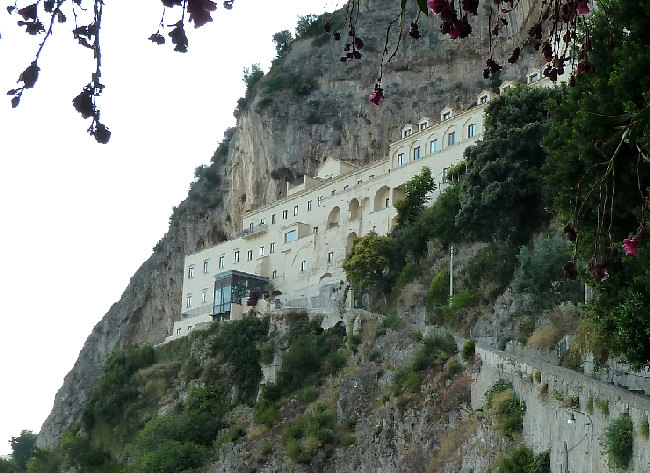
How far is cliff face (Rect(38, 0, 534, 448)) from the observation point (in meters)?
68.2

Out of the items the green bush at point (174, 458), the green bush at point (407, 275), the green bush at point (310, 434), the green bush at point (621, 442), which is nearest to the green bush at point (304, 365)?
the green bush at point (174, 458)

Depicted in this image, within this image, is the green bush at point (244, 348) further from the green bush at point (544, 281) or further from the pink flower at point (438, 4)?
the pink flower at point (438, 4)

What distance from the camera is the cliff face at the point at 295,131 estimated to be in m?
68.2

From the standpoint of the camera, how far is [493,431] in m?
27.0

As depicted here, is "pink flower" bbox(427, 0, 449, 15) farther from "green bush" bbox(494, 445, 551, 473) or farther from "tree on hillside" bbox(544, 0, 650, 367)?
"green bush" bbox(494, 445, 551, 473)

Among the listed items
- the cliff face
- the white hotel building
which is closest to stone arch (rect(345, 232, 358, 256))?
the white hotel building

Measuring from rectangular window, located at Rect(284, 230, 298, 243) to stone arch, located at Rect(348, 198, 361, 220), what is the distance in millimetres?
4402

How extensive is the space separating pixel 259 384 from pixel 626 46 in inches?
1335

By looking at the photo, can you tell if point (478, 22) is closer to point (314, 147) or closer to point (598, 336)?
point (314, 147)

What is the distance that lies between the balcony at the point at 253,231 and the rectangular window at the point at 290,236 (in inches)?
99.0

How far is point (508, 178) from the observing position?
4231cm

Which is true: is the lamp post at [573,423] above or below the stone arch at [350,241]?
below

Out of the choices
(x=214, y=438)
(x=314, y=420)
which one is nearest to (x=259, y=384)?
(x=214, y=438)

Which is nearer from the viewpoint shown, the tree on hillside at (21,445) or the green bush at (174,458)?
the green bush at (174,458)
